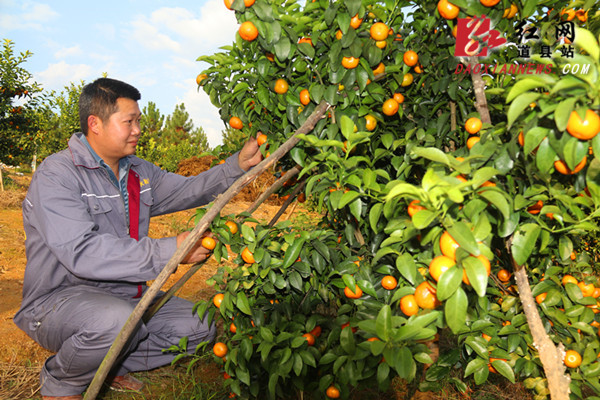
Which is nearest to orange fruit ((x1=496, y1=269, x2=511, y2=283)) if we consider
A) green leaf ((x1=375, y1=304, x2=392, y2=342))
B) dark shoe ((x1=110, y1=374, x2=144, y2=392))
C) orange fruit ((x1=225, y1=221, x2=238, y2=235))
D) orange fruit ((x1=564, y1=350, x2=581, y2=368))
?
orange fruit ((x1=564, y1=350, x2=581, y2=368))

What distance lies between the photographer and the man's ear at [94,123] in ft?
7.34

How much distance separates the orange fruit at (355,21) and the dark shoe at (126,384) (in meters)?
2.15

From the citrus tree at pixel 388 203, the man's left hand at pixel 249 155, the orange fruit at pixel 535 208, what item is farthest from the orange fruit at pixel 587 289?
the man's left hand at pixel 249 155

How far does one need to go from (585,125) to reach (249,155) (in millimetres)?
1676

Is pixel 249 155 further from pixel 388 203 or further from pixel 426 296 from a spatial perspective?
pixel 426 296

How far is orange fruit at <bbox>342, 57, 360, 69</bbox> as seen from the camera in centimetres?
144

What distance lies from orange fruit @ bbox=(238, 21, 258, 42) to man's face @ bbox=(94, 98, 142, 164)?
113cm

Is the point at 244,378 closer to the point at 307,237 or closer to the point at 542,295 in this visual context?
the point at 307,237

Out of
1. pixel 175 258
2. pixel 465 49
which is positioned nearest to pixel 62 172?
pixel 175 258

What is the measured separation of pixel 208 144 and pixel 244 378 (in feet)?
46.7

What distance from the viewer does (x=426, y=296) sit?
1.04 metres

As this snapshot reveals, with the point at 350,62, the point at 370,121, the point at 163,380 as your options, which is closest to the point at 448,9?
the point at 350,62
